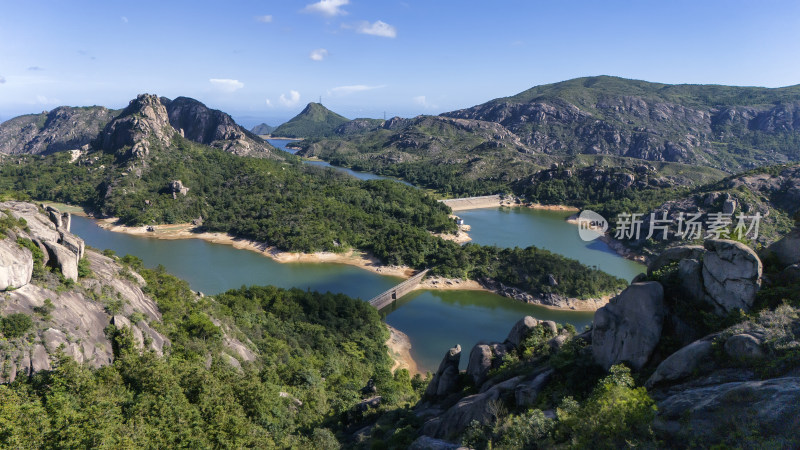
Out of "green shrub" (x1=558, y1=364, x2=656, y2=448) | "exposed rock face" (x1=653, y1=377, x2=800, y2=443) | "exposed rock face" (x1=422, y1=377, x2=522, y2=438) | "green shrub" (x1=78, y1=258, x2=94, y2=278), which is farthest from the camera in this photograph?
"green shrub" (x1=78, y1=258, x2=94, y2=278)

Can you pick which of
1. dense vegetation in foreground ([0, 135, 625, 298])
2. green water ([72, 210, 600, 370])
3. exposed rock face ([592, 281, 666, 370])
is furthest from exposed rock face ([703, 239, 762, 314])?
dense vegetation in foreground ([0, 135, 625, 298])

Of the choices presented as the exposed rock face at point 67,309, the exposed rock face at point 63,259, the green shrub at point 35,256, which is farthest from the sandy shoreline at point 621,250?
the green shrub at point 35,256

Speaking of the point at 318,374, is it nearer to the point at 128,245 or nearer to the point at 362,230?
the point at 362,230

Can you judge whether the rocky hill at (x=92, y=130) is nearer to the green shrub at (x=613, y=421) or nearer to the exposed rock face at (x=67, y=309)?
the exposed rock face at (x=67, y=309)

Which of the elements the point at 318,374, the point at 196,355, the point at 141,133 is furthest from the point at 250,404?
the point at 141,133

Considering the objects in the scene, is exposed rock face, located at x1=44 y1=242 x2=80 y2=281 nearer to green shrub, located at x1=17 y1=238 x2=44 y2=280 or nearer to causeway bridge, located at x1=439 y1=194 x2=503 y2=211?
green shrub, located at x1=17 y1=238 x2=44 y2=280

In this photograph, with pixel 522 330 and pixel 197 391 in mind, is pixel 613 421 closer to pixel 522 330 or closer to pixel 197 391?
pixel 522 330
